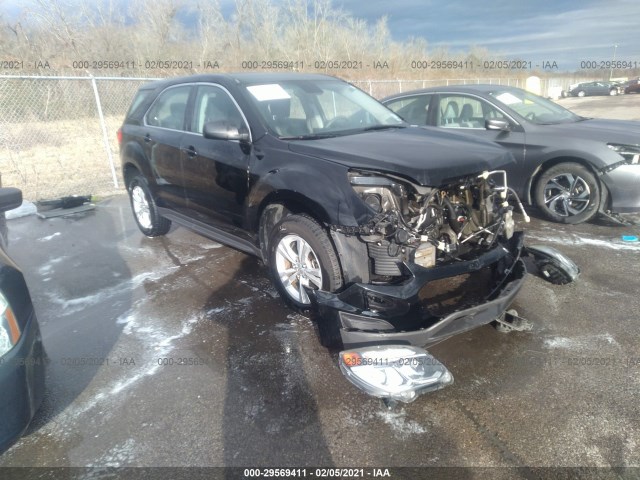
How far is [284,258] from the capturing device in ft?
11.6

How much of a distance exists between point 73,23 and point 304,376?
2538cm

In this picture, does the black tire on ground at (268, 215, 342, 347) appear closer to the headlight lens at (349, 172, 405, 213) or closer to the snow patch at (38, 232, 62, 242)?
the headlight lens at (349, 172, 405, 213)

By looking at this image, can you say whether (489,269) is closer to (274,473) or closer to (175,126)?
(274,473)

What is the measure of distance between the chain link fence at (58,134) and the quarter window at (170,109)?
4390mm

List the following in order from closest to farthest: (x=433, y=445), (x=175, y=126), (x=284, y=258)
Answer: (x=433, y=445) → (x=284, y=258) → (x=175, y=126)

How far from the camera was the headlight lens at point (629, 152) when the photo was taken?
508 centimetres

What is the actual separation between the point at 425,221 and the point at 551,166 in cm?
351

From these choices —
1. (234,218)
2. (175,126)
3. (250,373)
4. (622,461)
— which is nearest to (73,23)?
(175,126)

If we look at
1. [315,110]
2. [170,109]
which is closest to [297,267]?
[315,110]

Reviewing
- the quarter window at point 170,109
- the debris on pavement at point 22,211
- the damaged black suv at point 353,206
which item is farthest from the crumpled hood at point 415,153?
the debris on pavement at point 22,211

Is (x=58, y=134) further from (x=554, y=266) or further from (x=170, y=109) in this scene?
(x=554, y=266)

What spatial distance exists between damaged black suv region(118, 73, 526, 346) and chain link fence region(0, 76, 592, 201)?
19.6ft

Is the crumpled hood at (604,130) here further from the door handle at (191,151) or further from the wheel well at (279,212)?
the door handle at (191,151)

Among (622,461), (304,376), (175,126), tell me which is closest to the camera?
(622,461)
